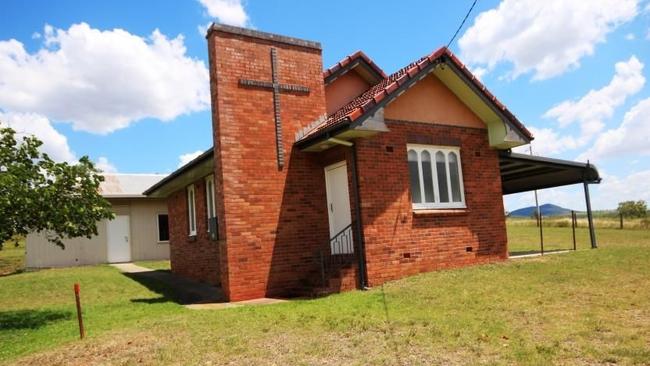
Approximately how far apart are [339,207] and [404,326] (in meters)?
4.96

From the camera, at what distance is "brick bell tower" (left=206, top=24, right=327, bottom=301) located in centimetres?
1031

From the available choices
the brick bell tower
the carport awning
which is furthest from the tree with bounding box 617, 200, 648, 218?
the brick bell tower

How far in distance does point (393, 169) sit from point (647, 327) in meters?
5.86

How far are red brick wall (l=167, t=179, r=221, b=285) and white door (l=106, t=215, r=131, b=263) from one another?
20.5 ft

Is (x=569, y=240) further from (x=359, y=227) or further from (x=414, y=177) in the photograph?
(x=359, y=227)

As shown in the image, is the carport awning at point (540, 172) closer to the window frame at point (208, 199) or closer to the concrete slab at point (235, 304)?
the concrete slab at point (235, 304)

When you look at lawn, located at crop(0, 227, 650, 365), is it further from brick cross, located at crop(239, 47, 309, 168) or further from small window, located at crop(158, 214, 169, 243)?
small window, located at crop(158, 214, 169, 243)

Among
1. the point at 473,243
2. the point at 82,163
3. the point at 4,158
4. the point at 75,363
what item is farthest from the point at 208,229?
the point at 75,363

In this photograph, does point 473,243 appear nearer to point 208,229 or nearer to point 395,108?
→ point 395,108

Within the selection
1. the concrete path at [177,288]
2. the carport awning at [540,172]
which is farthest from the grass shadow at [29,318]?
the carport awning at [540,172]

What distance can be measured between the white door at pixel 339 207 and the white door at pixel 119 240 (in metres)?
15.5

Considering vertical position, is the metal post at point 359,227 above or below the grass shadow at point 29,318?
above

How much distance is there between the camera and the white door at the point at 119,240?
23531mm

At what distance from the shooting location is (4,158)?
31.4ft
